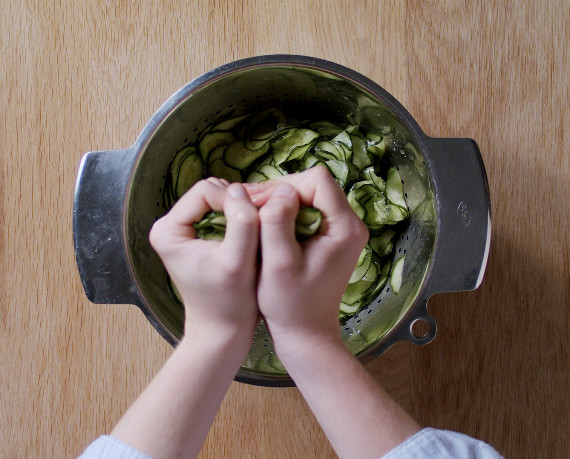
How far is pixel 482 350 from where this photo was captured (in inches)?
40.6

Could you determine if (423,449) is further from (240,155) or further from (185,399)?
(240,155)

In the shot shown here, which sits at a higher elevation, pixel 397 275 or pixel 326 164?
pixel 326 164

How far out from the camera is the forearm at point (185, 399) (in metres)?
0.66

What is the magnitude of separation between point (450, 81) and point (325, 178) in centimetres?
50

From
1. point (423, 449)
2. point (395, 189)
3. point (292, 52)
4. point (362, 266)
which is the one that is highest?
point (292, 52)

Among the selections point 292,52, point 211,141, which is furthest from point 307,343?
point 292,52

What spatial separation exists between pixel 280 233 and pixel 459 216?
302 mm

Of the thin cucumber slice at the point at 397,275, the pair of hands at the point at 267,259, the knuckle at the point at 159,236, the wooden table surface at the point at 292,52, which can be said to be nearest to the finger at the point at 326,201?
the pair of hands at the point at 267,259

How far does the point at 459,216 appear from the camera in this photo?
78cm

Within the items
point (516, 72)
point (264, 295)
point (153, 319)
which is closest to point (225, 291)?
point (264, 295)

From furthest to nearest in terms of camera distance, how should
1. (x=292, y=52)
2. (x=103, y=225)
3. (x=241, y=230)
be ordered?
1. (x=292, y=52)
2. (x=103, y=225)
3. (x=241, y=230)

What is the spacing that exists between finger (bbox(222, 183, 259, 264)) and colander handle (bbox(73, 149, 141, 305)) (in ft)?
0.69

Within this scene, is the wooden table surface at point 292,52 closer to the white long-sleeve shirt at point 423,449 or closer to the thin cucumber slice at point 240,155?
the thin cucumber slice at point 240,155

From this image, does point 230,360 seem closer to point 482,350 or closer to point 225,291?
point 225,291
